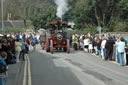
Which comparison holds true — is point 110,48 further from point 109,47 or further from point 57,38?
point 57,38

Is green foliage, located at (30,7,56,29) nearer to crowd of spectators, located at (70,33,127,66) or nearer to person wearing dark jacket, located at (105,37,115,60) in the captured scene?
crowd of spectators, located at (70,33,127,66)

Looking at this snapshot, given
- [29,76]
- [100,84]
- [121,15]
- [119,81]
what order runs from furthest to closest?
[121,15] < [29,76] < [119,81] < [100,84]

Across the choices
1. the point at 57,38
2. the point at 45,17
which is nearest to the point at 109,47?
the point at 57,38

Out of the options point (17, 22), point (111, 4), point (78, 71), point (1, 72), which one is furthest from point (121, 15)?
point (17, 22)

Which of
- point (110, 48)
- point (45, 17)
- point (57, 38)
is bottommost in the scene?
point (110, 48)

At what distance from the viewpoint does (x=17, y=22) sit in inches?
3514

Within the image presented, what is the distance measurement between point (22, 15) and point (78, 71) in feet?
201

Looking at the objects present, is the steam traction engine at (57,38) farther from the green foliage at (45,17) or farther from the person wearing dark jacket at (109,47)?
the green foliage at (45,17)

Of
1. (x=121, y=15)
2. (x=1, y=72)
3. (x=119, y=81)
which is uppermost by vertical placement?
(x=121, y=15)

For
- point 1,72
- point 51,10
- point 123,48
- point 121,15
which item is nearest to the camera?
point 1,72

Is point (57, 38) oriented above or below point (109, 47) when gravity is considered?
above

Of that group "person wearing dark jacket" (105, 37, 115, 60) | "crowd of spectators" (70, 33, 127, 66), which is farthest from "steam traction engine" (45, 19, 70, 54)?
"person wearing dark jacket" (105, 37, 115, 60)

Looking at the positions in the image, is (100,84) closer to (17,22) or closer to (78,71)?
(78,71)

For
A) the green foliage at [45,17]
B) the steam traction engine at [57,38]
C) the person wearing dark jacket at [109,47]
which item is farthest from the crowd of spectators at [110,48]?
the green foliage at [45,17]
